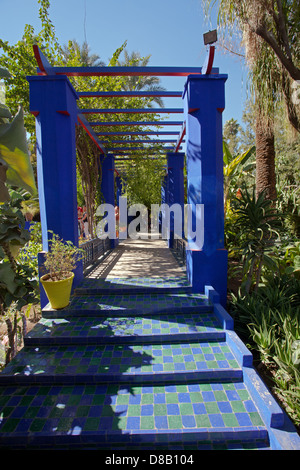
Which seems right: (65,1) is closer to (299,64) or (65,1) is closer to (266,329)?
(299,64)

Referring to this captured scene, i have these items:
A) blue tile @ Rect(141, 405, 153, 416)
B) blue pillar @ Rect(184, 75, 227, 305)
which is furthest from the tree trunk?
blue tile @ Rect(141, 405, 153, 416)

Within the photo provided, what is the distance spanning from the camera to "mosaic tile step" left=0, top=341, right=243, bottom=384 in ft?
9.96

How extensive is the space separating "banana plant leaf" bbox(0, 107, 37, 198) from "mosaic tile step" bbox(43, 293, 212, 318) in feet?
10.2

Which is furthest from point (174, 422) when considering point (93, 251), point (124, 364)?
point (93, 251)

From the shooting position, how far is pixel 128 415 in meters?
2.60

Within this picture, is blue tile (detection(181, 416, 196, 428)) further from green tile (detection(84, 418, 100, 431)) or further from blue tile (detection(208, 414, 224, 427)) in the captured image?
green tile (detection(84, 418, 100, 431))

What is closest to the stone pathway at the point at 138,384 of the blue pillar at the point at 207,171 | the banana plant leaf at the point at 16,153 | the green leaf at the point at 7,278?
the blue pillar at the point at 207,171

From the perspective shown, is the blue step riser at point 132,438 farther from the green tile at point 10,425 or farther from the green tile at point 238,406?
the green tile at point 238,406

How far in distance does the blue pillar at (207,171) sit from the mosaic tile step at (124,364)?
1.51 metres

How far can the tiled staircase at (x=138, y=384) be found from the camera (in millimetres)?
2408

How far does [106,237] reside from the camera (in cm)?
897

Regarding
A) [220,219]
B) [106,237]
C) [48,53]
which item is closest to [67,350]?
[220,219]
